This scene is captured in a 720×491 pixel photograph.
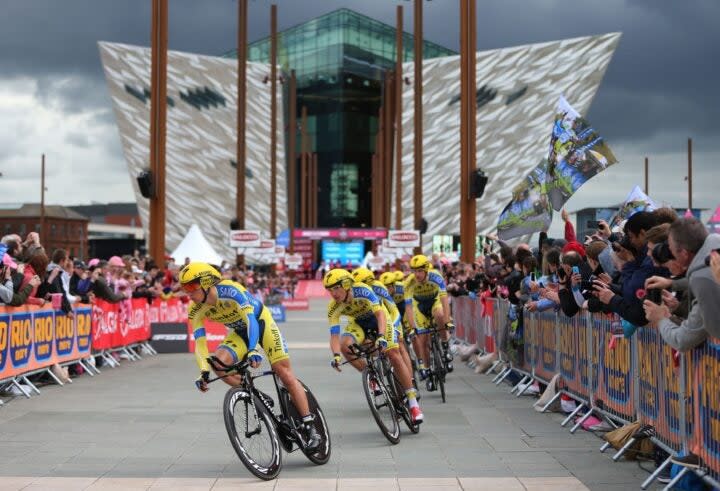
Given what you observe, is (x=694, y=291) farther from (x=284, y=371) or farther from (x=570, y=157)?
(x=570, y=157)

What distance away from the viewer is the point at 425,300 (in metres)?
15.9

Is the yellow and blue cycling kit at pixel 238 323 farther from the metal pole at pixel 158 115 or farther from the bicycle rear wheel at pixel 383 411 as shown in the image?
the metal pole at pixel 158 115

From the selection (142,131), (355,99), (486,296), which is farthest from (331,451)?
(355,99)

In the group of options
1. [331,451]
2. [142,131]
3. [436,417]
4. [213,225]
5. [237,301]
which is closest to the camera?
[237,301]

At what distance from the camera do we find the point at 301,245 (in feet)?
333

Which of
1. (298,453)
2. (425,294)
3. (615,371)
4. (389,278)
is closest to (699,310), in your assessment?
A: (615,371)

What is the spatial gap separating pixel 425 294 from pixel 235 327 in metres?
6.88

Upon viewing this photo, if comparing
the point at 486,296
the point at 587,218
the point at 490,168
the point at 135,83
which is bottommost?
the point at 486,296

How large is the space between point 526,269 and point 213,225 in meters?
80.2

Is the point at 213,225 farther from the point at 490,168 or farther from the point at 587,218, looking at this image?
the point at 587,218

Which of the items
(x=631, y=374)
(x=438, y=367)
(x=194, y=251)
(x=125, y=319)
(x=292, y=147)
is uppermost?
(x=292, y=147)

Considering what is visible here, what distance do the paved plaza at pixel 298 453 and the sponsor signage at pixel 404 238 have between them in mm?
21466

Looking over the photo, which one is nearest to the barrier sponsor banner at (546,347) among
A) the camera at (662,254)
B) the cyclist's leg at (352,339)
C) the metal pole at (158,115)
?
the cyclist's leg at (352,339)

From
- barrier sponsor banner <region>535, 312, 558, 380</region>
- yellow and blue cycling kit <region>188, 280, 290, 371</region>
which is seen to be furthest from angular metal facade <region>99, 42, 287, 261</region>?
yellow and blue cycling kit <region>188, 280, 290, 371</region>
